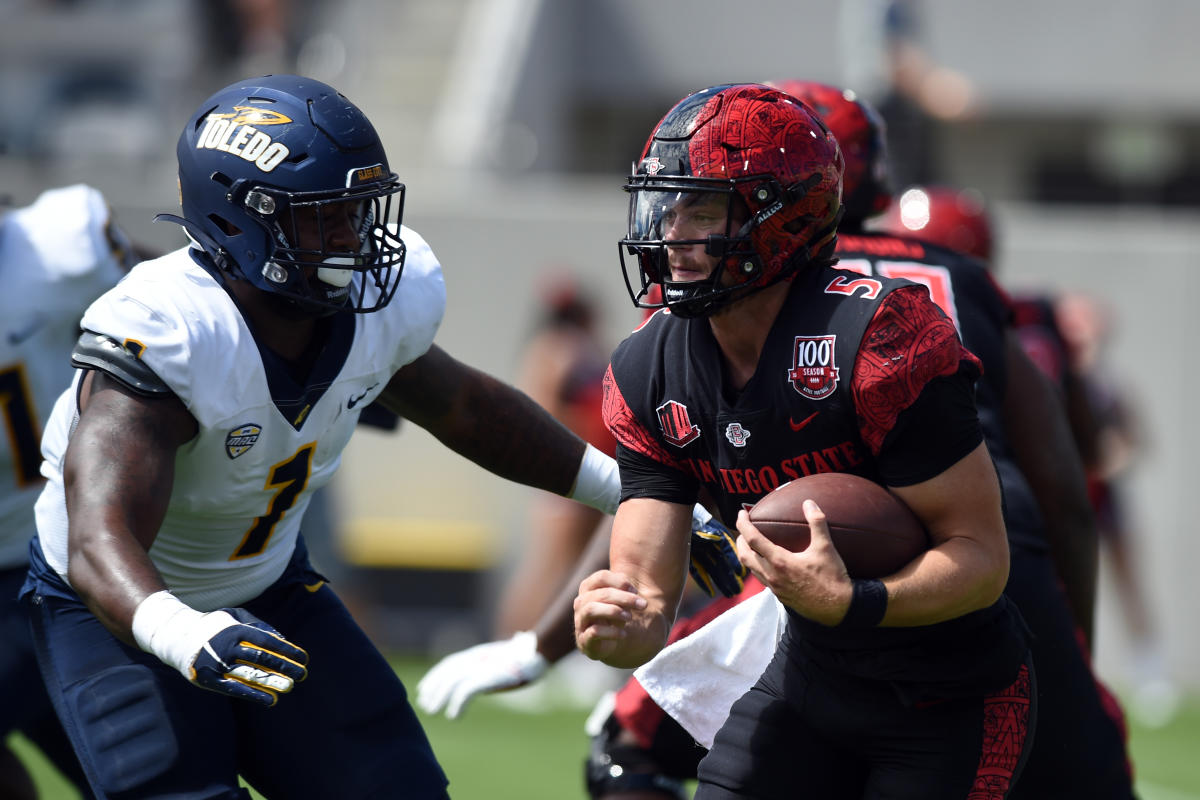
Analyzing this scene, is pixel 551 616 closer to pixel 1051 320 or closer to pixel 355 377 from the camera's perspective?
pixel 355 377

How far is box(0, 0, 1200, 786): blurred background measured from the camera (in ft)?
27.3

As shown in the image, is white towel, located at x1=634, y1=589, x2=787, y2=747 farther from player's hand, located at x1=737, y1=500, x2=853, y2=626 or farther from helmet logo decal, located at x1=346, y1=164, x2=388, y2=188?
helmet logo decal, located at x1=346, y1=164, x2=388, y2=188

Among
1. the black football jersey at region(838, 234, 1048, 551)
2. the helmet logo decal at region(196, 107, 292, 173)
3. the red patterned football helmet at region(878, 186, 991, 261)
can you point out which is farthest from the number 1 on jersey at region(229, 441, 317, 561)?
the red patterned football helmet at region(878, 186, 991, 261)

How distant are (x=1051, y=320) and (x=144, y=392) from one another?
8.56 feet

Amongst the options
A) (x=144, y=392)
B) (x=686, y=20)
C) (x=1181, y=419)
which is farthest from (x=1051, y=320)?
(x=686, y=20)

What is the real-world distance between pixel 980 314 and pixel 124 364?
5.83ft

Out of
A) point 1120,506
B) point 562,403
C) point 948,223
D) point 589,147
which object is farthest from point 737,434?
point 589,147

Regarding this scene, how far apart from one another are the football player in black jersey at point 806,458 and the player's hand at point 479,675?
0.65m

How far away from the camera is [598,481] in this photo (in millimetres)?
3418

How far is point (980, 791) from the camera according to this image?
2.66 meters

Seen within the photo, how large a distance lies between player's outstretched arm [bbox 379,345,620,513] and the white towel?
0.52m

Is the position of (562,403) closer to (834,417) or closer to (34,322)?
(34,322)

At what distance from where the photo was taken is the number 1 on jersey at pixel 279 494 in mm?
2986

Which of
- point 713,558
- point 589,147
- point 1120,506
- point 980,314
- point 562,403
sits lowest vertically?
point 1120,506
